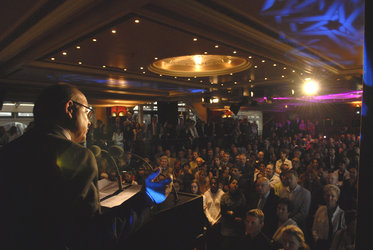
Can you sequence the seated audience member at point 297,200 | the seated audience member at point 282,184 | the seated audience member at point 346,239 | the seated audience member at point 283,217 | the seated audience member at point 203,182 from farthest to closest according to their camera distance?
the seated audience member at point 203,182 < the seated audience member at point 282,184 < the seated audience member at point 297,200 < the seated audience member at point 283,217 < the seated audience member at point 346,239

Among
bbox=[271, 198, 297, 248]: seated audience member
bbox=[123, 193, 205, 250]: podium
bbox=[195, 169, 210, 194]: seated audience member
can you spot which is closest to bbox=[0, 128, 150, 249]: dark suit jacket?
bbox=[123, 193, 205, 250]: podium

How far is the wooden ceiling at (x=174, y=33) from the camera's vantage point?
2.91 metres

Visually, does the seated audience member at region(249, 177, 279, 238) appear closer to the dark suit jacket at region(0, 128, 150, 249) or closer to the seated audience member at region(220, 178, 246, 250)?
the seated audience member at region(220, 178, 246, 250)

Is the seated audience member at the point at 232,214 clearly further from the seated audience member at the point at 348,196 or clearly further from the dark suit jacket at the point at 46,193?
the dark suit jacket at the point at 46,193

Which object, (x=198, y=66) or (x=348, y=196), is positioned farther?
(x=198, y=66)

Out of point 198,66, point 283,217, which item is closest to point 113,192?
point 283,217

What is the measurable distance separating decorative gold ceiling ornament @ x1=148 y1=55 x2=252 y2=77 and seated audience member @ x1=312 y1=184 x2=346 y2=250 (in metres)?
3.41

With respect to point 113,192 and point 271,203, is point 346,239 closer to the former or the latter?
point 271,203

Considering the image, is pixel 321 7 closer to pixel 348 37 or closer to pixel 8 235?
pixel 348 37

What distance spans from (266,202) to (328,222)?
2.65ft

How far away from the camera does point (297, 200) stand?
140 inches

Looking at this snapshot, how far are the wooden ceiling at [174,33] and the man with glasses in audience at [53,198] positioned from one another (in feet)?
7.59

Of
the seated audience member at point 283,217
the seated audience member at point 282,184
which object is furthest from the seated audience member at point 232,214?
the seated audience member at point 282,184

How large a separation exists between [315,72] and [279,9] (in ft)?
13.1
